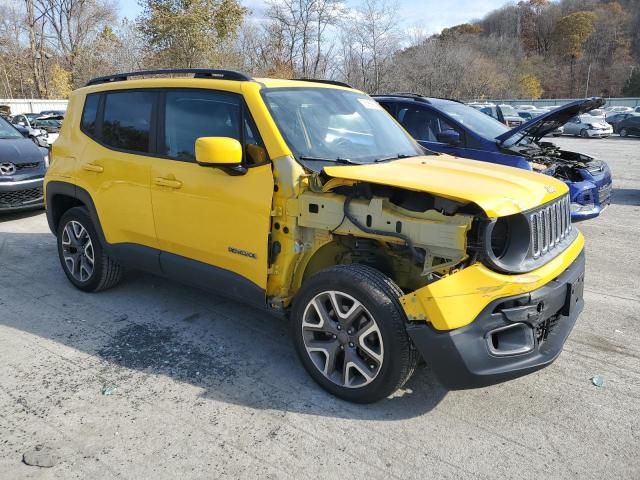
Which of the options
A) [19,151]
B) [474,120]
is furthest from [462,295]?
[19,151]

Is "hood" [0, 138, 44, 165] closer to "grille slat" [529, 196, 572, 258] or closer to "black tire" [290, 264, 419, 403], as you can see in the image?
"black tire" [290, 264, 419, 403]

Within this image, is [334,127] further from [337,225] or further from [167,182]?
[167,182]

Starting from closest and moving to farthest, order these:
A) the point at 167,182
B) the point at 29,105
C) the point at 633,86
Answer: the point at 167,182
the point at 29,105
the point at 633,86

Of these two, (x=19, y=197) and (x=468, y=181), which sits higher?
(x=468, y=181)

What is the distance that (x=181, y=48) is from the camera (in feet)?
73.4

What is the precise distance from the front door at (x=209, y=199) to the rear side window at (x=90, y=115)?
0.99 metres

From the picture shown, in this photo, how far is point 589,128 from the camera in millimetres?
27125

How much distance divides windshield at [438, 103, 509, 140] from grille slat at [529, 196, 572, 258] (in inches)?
141

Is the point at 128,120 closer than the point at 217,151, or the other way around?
the point at 217,151

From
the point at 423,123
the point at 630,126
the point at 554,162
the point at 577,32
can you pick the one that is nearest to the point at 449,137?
the point at 423,123

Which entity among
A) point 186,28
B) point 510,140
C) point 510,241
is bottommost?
point 510,241

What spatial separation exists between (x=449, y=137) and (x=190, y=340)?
4.34 metres

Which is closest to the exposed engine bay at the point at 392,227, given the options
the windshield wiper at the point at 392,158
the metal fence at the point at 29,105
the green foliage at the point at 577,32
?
the windshield wiper at the point at 392,158

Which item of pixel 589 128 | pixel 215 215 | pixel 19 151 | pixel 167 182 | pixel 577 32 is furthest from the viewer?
pixel 577 32
